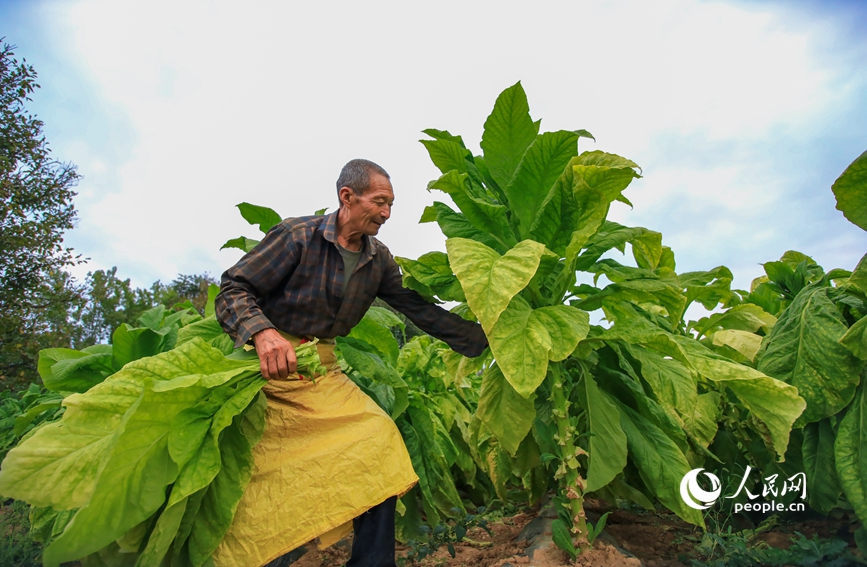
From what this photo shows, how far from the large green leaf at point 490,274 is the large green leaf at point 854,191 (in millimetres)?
1132

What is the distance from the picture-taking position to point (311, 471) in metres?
1.94

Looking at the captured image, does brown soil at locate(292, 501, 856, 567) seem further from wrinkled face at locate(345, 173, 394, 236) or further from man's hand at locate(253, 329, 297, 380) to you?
wrinkled face at locate(345, 173, 394, 236)

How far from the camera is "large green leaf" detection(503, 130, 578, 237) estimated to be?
6.60 feet

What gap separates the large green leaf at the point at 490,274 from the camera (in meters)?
1.63

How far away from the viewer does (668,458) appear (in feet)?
6.93

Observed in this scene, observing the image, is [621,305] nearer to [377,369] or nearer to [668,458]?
[668,458]

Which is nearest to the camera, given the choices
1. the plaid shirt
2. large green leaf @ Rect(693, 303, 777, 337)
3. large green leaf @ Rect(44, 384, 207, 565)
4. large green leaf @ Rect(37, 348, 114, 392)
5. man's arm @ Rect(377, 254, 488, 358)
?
large green leaf @ Rect(44, 384, 207, 565)

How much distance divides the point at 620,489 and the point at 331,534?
129 cm

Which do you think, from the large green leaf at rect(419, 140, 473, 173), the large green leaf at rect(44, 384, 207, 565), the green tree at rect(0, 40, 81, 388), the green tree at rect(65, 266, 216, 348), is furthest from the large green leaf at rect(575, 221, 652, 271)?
the green tree at rect(65, 266, 216, 348)

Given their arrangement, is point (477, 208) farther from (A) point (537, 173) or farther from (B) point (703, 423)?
(B) point (703, 423)

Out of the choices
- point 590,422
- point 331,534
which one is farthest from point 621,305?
point 331,534

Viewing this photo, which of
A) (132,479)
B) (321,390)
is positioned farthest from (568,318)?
(132,479)

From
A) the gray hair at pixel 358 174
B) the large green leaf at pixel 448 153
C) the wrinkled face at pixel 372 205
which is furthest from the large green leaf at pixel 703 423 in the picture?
the gray hair at pixel 358 174
